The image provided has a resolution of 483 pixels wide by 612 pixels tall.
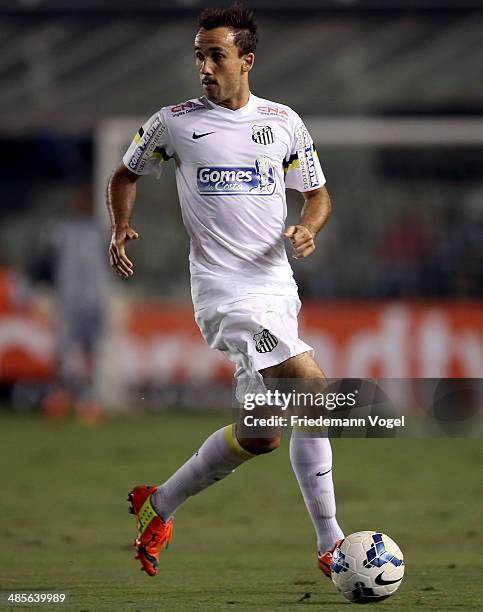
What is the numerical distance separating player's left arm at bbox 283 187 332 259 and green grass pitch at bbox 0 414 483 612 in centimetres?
136

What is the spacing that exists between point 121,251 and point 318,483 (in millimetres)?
1234

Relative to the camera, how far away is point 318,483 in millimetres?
5855

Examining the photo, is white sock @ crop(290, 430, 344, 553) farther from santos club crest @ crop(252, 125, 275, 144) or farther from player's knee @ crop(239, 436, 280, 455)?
santos club crest @ crop(252, 125, 275, 144)

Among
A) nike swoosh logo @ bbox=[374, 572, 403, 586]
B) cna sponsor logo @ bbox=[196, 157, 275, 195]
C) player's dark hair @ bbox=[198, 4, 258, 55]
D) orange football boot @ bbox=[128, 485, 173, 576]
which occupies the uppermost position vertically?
player's dark hair @ bbox=[198, 4, 258, 55]

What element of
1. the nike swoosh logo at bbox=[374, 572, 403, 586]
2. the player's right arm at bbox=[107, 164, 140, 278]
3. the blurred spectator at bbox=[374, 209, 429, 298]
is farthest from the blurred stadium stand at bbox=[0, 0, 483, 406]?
the nike swoosh logo at bbox=[374, 572, 403, 586]

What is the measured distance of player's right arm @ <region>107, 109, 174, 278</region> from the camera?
5.95m

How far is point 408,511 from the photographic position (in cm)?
859

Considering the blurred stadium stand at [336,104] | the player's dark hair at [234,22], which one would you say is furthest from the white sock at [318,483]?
the blurred stadium stand at [336,104]

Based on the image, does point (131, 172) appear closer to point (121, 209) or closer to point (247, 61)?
point (121, 209)

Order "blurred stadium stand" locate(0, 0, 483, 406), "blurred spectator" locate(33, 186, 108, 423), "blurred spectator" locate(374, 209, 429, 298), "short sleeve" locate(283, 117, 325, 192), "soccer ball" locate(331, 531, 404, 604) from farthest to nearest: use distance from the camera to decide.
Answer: "blurred stadium stand" locate(0, 0, 483, 406)
"blurred spectator" locate(374, 209, 429, 298)
"blurred spectator" locate(33, 186, 108, 423)
"short sleeve" locate(283, 117, 325, 192)
"soccer ball" locate(331, 531, 404, 604)

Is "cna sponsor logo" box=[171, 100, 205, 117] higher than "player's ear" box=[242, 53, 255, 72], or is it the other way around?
"player's ear" box=[242, 53, 255, 72]

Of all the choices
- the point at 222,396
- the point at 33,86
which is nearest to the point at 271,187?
the point at 222,396

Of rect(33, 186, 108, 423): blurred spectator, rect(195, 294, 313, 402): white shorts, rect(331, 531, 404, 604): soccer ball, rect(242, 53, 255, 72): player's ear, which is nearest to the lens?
rect(331, 531, 404, 604): soccer ball

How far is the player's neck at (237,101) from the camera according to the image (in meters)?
5.98
